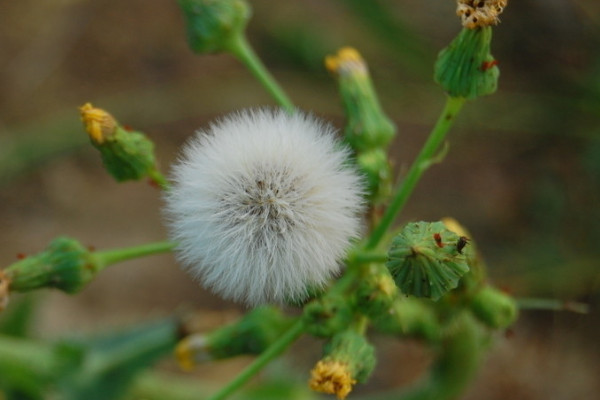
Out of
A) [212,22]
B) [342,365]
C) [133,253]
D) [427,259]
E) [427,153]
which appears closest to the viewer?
[427,259]

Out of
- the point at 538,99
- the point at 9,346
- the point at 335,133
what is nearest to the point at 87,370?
the point at 9,346

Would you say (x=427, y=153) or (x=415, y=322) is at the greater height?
(x=427, y=153)

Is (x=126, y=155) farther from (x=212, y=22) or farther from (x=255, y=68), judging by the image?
(x=212, y=22)

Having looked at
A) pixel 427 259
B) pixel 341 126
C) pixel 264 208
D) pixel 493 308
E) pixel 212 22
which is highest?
pixel 212 22

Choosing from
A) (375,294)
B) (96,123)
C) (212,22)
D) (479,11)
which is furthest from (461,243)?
(212,22)

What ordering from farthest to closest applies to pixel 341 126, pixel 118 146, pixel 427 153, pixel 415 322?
pixel 341 126 < pixel 415 322 < pixel 118 146 < pixel 427 153

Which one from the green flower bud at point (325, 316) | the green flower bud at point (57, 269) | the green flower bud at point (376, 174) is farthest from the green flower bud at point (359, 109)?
the green flower bud at point (57, 269)

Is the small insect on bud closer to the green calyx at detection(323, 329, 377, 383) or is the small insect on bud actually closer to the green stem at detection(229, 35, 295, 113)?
the green calyx at detection(323, 329, 377, 383)

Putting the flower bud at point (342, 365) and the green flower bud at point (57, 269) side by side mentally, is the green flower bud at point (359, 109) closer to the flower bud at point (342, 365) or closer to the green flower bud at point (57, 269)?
the flower bud at point (342, 365)
